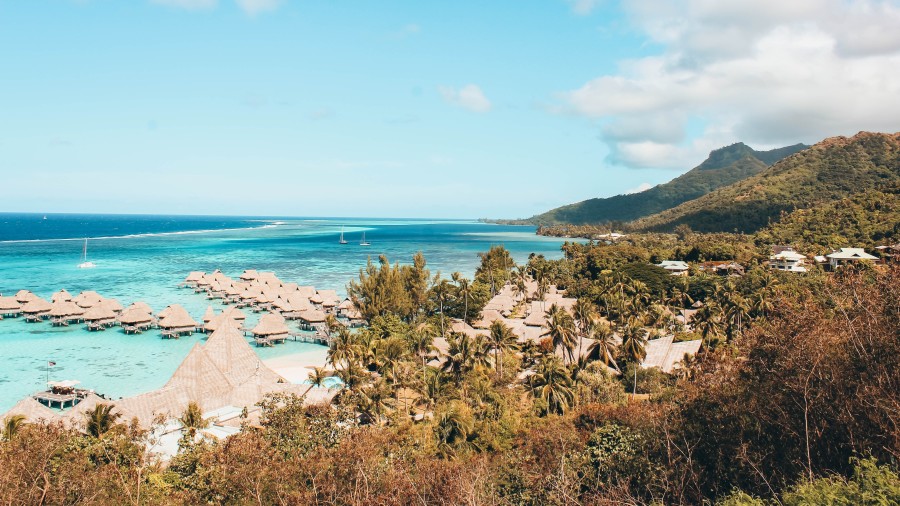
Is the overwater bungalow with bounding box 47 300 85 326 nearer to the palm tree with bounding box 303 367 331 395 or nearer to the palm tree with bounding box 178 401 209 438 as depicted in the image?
the palm tree with bounding box 303 367 331 395

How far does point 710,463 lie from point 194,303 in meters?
51.7

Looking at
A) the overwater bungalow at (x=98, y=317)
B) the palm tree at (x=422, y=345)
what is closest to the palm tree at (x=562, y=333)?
the palm tree at (x=422, y=345)

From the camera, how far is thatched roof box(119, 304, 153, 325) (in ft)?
135

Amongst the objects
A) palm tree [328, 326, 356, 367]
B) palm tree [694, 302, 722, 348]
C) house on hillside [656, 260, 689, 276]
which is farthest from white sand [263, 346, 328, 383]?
house on hillside [656, 260, 689, 276]

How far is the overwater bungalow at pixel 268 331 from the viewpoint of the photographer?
39.1m

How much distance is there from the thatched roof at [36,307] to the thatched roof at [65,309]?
34.1 inches

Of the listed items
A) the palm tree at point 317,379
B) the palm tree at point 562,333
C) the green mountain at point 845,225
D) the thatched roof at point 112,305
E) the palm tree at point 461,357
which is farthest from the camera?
the green mountain at point 845,225

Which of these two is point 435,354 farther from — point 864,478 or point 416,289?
point 864,478

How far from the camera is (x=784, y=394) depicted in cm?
1308

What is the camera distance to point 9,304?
45125 millimetres

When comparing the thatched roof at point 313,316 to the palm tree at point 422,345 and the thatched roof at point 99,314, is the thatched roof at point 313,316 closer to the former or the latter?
the palm tree at point 422,345

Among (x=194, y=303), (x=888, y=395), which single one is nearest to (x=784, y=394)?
(x=888, y=395)

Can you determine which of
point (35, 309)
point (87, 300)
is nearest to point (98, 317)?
point (87, 300)

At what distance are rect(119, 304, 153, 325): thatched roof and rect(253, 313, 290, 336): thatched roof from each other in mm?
9737
